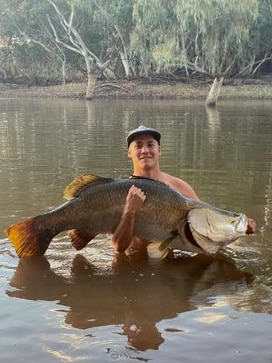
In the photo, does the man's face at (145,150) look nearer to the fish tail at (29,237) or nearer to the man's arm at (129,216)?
the man's arm at (129,216)

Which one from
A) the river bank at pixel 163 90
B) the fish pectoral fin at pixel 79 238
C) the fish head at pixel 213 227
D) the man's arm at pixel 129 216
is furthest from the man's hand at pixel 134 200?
the river bank at pixel 163 90

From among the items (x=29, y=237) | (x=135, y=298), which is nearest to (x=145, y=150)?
(x=29, y=237)

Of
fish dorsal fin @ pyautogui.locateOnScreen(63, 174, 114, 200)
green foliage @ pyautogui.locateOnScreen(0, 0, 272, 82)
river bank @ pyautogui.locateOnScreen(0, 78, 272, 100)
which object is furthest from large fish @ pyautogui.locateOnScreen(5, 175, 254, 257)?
river bank @ pyautogui.locateOnScreen(0, 78, 272, 100)

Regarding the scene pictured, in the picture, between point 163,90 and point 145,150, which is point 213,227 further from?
point 163,90

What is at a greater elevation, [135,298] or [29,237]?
[29,237]

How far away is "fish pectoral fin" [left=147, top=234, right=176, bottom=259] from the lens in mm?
4797

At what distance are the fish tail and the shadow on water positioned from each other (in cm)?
15

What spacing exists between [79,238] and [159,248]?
0.74 metres

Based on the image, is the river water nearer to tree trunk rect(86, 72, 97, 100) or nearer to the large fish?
the large fish

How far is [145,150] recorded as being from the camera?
5.21 m

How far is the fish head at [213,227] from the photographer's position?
178 inches

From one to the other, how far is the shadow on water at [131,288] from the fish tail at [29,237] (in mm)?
147

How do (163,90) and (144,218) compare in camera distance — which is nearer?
(144,218)

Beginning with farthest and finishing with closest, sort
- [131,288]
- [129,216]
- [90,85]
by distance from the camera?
1. [90,85]
2. [129,216]
3. [131,288]
